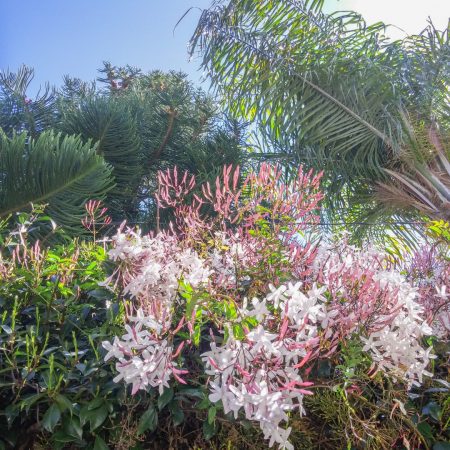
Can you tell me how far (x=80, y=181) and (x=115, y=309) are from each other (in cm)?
233

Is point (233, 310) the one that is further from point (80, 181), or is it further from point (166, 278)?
point (80, 181)

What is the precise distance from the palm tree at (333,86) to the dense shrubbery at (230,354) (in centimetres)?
359

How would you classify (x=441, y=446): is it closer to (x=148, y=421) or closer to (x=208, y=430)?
(x=208, y=430)

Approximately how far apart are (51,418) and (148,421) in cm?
20

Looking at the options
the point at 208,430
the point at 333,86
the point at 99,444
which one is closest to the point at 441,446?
the point at 208,430

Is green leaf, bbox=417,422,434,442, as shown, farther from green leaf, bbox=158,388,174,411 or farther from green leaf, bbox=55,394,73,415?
green leaf, bbox=55,394,73,415

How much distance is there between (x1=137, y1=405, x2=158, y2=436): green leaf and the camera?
111cm

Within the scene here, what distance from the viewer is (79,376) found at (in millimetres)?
1190

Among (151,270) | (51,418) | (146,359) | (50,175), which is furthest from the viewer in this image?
(50,175)

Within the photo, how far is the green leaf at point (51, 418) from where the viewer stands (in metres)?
1.08

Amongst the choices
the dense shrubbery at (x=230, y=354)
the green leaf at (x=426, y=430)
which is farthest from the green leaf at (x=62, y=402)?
the green leaf at (x=426, y=430)

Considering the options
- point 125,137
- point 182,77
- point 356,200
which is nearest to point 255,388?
point 125,137

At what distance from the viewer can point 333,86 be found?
4895 mm

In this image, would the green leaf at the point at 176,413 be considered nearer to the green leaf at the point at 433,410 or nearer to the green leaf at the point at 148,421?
the green leaf at the point at 148,421
